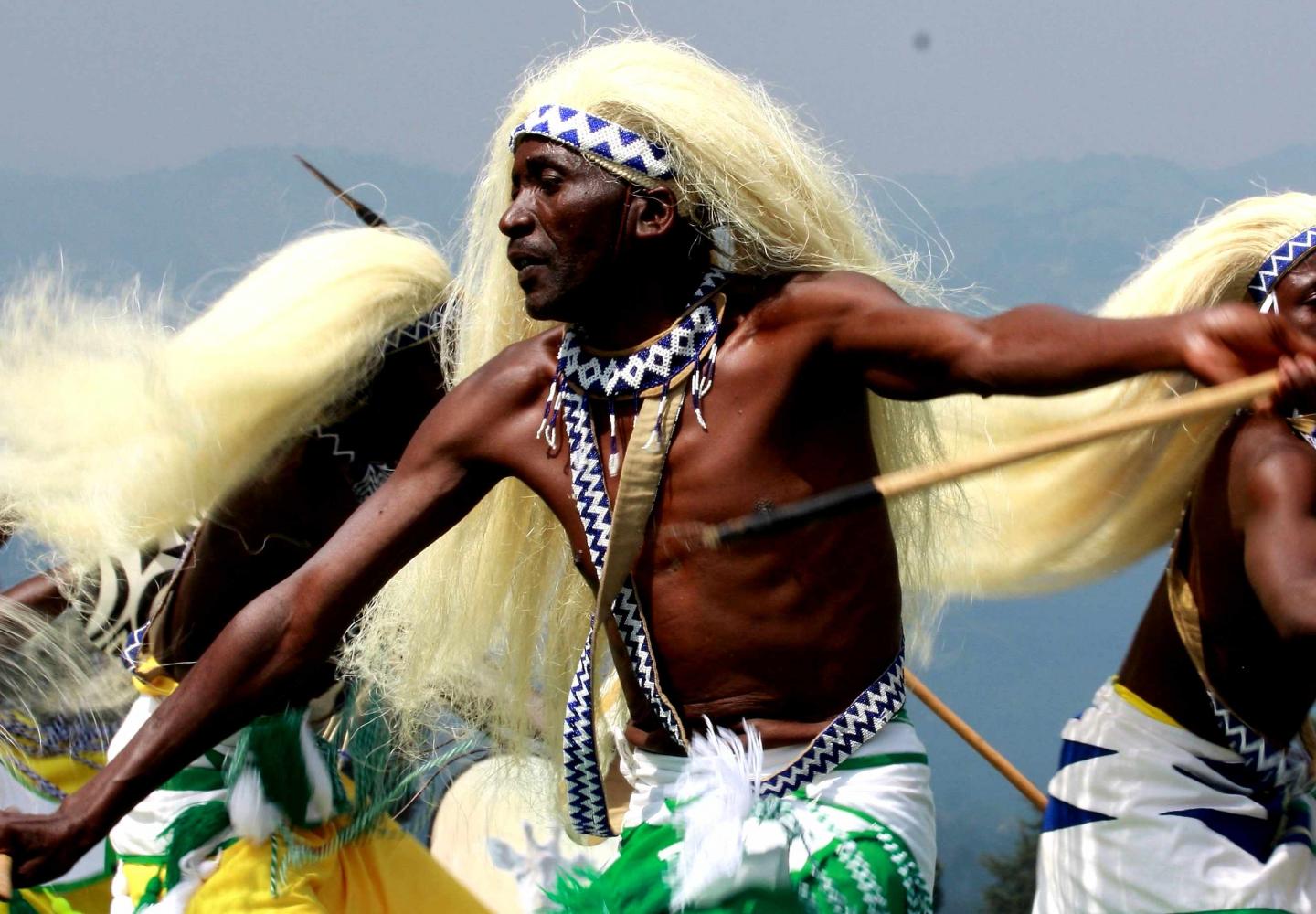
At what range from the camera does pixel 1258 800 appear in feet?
10.3

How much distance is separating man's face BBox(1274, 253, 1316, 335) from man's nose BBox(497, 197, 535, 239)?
1357mm

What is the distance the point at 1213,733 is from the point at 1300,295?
0.77 metres

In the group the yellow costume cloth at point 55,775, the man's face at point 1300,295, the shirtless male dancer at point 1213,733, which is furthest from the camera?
the yellow costume cloth at point 55,775

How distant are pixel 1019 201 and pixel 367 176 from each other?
2.15 meters

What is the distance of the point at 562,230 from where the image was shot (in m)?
2.75

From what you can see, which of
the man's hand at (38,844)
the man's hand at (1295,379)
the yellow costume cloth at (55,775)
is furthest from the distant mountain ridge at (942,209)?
the man's hand at (1295,379)

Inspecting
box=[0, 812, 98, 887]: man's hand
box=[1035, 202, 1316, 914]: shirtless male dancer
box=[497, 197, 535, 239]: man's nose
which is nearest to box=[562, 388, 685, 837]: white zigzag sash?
box=[497, 197, 535, 239]: man's nose

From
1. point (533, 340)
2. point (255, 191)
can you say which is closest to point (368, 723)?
point (533, 340)

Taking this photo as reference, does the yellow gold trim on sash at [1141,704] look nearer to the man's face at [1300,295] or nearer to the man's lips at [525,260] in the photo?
the man's face at [1300,295]

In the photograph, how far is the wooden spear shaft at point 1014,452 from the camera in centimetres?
198

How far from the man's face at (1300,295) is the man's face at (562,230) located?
48.8 inches

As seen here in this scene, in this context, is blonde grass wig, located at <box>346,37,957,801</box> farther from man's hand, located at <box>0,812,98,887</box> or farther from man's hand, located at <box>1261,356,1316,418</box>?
man's hand, located at <box>1261,356,1316,418</box>

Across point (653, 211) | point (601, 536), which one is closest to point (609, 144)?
point (653, 211)

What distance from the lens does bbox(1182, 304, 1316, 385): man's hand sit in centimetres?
204
